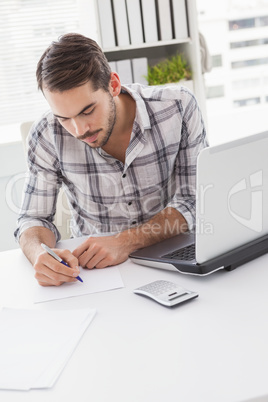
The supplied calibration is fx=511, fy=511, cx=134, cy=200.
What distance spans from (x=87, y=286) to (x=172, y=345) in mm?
343

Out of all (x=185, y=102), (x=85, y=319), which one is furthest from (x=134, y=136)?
(x=85, y=319)

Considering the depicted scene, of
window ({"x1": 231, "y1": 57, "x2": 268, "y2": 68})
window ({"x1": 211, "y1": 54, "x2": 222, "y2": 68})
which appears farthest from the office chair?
window ({"x1": 231, "y1": 57, "x2": 268, "y2": 68})

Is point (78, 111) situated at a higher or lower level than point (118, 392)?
higher

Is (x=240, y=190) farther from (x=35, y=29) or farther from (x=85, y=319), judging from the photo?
(x=35, y=29)

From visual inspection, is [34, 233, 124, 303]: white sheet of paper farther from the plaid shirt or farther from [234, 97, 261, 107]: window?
[234, 97, 261, 107]: window

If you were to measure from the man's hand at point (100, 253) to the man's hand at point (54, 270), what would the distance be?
0.13 feet

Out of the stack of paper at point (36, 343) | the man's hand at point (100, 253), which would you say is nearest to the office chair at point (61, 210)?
the man's hand at point (100, 253)

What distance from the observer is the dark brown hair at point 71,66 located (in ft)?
4.45

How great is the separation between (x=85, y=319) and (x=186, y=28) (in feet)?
7.32

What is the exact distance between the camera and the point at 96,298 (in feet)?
3.67

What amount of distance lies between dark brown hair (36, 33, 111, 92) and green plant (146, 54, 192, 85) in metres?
1.46

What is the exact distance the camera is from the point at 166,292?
1.07 m

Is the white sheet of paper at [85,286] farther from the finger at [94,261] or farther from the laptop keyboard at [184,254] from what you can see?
the laptop keyboard at [184,254]

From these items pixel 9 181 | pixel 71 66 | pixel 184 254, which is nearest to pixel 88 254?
pixel 184 254
